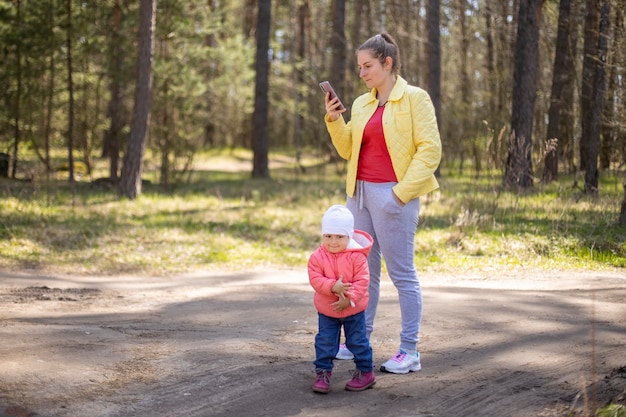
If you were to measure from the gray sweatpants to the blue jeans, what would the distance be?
47 cm

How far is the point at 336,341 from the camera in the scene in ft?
15.8

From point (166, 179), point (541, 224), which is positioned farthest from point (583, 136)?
point (166, 179)

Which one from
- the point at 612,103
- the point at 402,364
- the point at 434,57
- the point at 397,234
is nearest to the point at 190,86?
the point at 434,57

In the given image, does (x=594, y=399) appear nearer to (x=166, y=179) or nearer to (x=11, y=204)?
(x=11, y=204)

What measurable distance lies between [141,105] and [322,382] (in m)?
12.9

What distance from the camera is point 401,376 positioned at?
5152 millimetres

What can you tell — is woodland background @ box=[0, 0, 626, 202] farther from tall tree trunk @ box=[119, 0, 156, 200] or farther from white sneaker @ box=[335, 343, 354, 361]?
white sneaker @ box=[335, 343, 354, 361]

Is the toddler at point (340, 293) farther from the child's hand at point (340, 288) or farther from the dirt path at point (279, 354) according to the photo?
the dirt path at point (279, 354)

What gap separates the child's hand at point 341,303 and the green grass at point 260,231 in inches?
235

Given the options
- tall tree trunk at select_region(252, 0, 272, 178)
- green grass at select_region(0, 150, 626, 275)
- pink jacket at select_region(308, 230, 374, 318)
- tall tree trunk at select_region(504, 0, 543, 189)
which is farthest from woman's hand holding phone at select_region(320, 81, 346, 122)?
tall tree trunk at select_region(252, 0, 272, 178)

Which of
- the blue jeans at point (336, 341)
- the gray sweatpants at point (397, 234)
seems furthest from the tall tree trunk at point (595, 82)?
the blue jeans at point (336, 341)

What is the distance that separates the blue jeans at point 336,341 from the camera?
4.77 metres

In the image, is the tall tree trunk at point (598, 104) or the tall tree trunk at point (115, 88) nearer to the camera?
the tall tree trunk at point (598, 104)

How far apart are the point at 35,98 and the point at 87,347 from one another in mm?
14607
